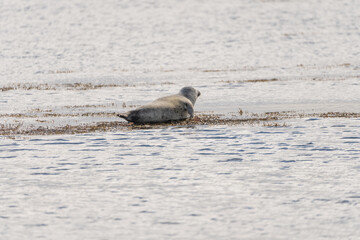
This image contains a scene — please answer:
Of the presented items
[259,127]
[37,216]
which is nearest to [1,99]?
[259,127]

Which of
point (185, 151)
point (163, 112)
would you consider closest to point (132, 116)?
point (163, 112)

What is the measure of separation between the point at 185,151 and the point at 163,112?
157 inches

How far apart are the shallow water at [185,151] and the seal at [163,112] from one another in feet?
1.55

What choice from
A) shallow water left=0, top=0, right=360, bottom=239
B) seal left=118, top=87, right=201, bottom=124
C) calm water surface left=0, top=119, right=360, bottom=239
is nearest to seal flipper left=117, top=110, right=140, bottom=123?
seal left=118, top=87, right=201, bottom=124

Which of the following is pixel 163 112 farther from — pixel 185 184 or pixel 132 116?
pixel 185 184

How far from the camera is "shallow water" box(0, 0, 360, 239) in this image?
37.0 feet

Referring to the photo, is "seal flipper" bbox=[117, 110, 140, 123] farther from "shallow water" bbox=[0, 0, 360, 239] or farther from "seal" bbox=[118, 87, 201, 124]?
"shallow water" bbox=[0, 0, 360, 239]

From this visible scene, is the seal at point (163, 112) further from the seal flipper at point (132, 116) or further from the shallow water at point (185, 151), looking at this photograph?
the shallow water at point (185, 151)

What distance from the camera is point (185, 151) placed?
1656 cm

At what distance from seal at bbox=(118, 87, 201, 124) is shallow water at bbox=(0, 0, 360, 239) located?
471 millimetres

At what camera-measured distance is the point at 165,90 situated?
30516mm

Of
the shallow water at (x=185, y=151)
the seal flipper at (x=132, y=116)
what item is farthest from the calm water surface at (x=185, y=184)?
the seal flipper at (x=132, y=116)

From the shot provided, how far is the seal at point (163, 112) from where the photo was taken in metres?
20.2

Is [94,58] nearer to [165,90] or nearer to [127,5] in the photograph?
[165,90]
